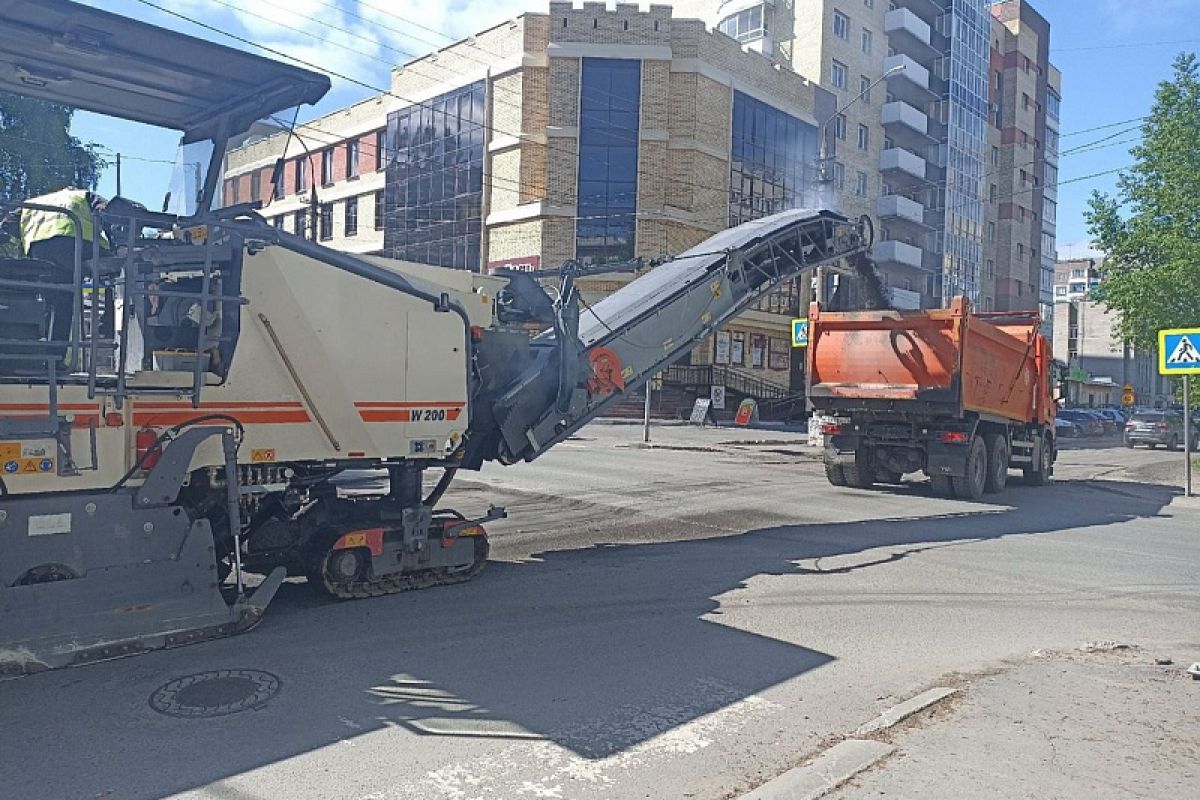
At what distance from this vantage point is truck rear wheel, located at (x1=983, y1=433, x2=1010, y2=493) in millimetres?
16062

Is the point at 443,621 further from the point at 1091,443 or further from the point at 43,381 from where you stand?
the point at 1091,443

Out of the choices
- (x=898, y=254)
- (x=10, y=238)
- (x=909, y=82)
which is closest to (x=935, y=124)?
(x=909, y=82)

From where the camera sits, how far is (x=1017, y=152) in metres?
69.2

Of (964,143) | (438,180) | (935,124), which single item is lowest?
(438,180)

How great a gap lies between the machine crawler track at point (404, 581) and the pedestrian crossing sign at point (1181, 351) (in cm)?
1456

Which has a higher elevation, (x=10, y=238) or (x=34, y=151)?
(x=34, y=151)

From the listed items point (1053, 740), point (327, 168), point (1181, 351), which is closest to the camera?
point (1053, 740)

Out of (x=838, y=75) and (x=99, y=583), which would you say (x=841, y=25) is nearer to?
(x=838, y=75)

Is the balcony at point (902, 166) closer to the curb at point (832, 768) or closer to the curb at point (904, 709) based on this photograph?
the curb at point (904, 709)

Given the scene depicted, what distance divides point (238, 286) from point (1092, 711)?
577 centimetres

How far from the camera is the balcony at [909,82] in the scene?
53906 millimetres

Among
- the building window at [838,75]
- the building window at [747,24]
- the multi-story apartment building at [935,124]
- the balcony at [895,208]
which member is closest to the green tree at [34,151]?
the multi-story apartment building at [935,124]

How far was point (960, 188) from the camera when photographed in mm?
61375

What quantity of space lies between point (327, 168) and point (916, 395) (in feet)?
151
